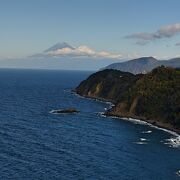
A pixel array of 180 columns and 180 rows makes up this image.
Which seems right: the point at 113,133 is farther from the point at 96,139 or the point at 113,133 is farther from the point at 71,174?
the point at 71,174

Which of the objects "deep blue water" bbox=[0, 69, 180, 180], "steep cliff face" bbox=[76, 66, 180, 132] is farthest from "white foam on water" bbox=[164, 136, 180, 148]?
"steep cliff face" bbox=[76, 66, 180, 132]

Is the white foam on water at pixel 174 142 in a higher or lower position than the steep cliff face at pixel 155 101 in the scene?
lower

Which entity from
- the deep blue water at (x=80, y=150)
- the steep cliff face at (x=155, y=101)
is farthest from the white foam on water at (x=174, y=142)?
the steep cliff face at (x=155, y=101)

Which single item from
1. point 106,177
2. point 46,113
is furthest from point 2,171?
point 46,113

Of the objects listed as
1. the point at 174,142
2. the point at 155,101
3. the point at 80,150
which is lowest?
the point at 80,150

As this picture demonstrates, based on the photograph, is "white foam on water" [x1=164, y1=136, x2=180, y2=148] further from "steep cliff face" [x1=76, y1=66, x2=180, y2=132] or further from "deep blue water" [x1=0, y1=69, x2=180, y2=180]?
"steep cliff face" [x1=76, y1=66, x2=180, y2=132]

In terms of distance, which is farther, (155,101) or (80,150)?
(155,101)

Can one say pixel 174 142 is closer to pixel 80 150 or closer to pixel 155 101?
pixel 80 150

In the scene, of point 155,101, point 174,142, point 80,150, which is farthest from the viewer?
point 155,101

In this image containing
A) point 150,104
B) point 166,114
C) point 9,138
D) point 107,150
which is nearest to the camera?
point 107,150

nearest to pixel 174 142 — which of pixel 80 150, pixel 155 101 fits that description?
pixel 80 150

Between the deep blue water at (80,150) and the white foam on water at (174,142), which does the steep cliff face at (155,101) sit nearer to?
the deep blue water at (80,150)
